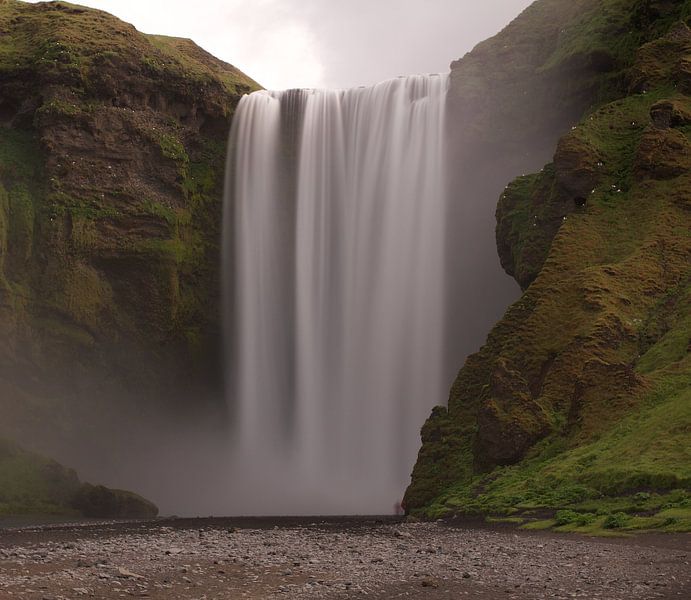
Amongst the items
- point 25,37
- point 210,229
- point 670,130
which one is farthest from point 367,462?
point 25,37

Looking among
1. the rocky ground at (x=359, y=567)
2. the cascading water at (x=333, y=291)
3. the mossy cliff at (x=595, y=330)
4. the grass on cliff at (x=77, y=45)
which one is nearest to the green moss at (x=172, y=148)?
the cascading water at (x=333, y=291)

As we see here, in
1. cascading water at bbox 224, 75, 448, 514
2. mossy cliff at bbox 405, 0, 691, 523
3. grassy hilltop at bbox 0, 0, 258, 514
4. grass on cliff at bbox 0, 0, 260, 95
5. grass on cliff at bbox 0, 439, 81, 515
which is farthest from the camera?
grass on cliff at bbox 0, 0, 260, 95

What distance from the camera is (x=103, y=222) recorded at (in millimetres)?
51000

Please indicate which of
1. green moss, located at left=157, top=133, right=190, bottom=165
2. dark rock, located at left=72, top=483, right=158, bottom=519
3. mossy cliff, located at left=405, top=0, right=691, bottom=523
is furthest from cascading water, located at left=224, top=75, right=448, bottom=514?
mossy cliff, located at left=405, top=0, right=691, bottom=523

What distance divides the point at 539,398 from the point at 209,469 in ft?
102

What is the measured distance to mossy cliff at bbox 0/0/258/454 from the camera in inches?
1950

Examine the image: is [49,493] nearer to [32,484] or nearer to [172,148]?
[32,484]

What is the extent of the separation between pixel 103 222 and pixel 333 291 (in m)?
13.9

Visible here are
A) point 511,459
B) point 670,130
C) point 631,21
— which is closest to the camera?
point 511,459

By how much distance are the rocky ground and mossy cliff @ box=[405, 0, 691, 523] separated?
3817 mm

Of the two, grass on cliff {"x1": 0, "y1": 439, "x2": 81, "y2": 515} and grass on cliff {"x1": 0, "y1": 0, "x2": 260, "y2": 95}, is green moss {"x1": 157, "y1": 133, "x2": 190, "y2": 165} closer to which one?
grass on cliff {"x1": 0, "y1": 0, "x2": 260, "y2": 95}

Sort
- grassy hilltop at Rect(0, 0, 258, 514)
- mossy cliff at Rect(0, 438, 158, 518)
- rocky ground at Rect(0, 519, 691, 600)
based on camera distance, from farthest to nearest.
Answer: grassy hilltop at Rect(0, 0, 258, 514), mossy cliff at Rect(0, 438, 158, 518), rocky ground at Rect(0, 519, 691, 600)

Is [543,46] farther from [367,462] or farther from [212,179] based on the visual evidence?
[367,462]

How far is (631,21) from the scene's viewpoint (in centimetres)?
4312
